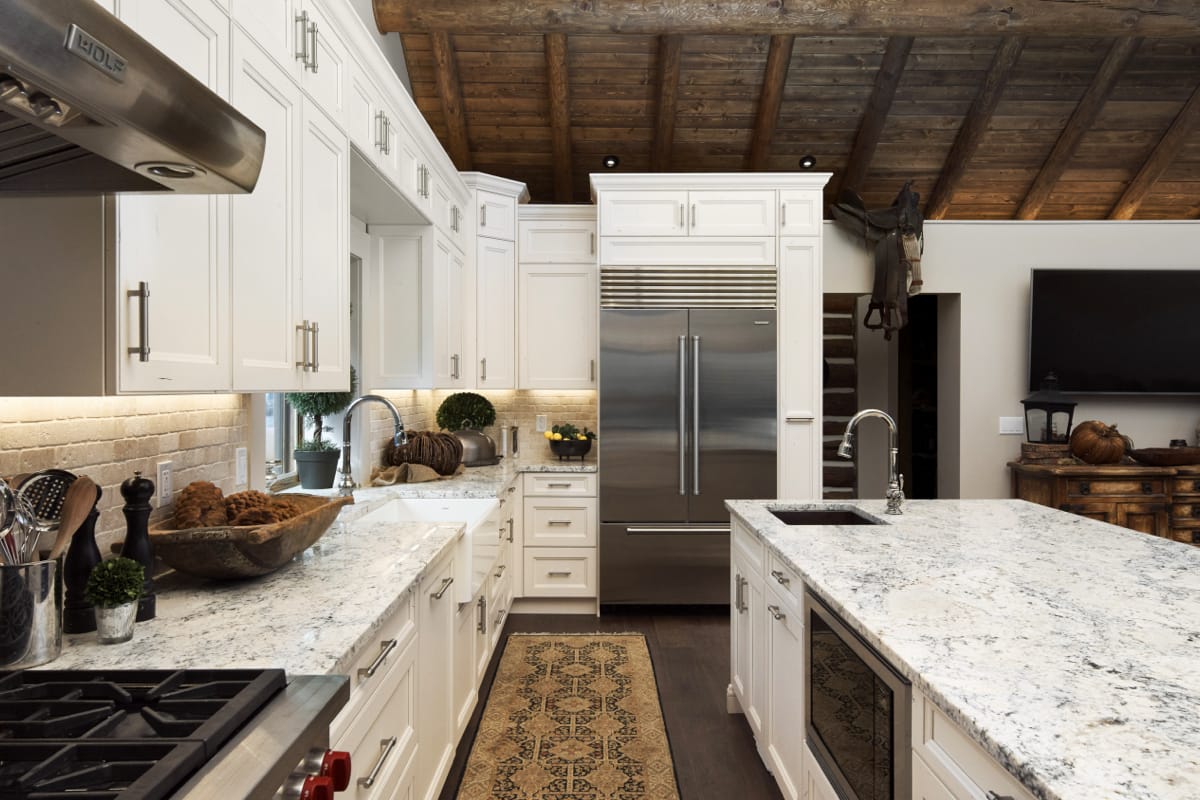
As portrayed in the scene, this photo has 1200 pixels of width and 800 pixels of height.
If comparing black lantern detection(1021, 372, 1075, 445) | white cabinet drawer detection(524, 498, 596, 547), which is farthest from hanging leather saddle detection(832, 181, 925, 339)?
white cabinet drawer detection(524, 498, 596, 547)

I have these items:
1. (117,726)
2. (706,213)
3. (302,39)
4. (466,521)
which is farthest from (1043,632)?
(706,213)

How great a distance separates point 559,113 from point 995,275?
3299mm

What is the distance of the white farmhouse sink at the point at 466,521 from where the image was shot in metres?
2.45

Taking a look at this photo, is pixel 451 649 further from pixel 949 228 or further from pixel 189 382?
pixel 949 228

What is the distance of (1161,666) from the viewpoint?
3.68ft

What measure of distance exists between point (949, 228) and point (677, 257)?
2.13m

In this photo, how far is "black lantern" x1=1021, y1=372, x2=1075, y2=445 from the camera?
4.61 m

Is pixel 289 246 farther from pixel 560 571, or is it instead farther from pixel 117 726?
pixel 560 571

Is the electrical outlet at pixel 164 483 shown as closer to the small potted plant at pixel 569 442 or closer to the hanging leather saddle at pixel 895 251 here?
the small potted plant at pixel 569 442

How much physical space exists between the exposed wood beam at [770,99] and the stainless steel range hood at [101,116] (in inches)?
159

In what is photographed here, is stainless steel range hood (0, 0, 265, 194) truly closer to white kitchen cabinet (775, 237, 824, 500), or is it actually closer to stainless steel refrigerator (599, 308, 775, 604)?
stainless steel refrigerator (599, 308, 775, 604)

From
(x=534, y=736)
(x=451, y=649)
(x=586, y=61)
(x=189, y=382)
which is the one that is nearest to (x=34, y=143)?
(x=189, y=382)

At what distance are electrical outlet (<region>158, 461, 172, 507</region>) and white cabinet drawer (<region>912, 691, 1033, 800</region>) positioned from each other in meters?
1.82

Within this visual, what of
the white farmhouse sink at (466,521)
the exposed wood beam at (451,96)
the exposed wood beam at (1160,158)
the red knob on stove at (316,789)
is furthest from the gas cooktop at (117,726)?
the exposed wood beam at (1160,158)
